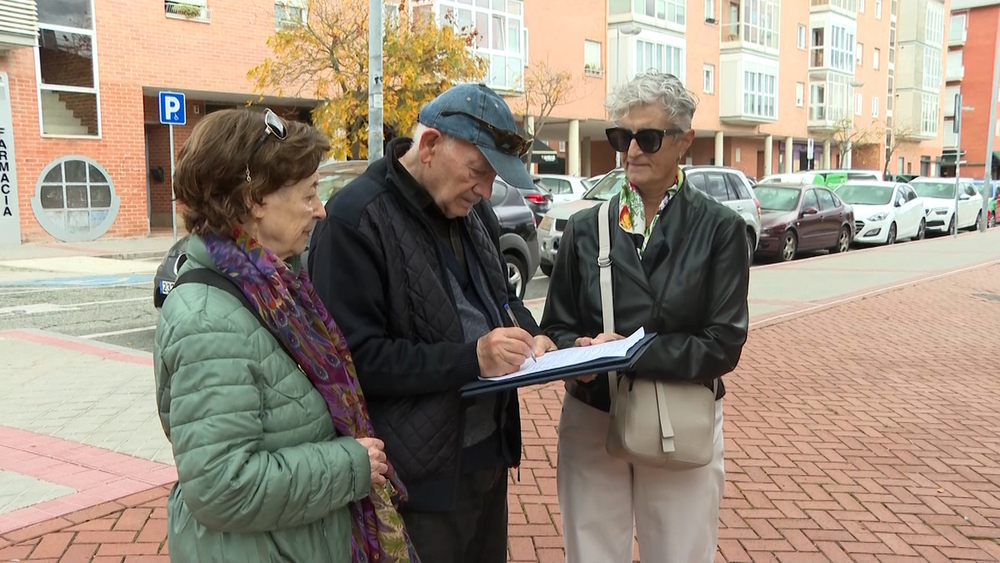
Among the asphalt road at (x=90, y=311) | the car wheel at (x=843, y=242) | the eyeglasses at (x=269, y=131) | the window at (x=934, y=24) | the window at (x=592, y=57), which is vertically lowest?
the asphalt road at (x=90, y=311)

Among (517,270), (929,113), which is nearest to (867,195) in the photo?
(517,270)

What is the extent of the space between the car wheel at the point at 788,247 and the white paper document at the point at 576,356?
15.1 m

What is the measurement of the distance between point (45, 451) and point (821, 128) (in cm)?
5152

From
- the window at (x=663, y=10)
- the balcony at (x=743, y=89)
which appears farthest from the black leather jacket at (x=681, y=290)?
the balcony at (x=743, y=89)

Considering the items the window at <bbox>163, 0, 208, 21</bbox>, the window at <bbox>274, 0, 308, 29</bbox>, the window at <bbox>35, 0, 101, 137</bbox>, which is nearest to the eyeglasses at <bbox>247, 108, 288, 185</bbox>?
the window at <bbox>35, 0, 101, 137</bbox>

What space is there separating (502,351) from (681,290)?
693mm

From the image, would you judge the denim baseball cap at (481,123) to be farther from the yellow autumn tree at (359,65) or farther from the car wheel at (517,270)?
the yellow autumn tree at (359,65)

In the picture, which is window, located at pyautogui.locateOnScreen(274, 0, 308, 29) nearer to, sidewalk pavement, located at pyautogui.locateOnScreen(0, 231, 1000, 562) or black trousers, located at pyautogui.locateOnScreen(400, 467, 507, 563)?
sidewalk pavement, located at pyautogui.locateOnScreen(0, 231, 1000, 562)

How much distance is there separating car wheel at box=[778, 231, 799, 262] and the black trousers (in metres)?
15.0

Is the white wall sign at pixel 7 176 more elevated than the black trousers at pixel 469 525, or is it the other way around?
the white wall sign at pixel 7 176

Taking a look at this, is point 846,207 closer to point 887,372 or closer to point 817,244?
point 817,244

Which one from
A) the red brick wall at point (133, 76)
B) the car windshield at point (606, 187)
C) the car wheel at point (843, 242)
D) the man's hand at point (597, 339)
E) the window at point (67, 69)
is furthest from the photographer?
the window at point (67, 69)

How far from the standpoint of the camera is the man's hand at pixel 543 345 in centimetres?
239

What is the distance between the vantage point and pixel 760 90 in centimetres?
4456
